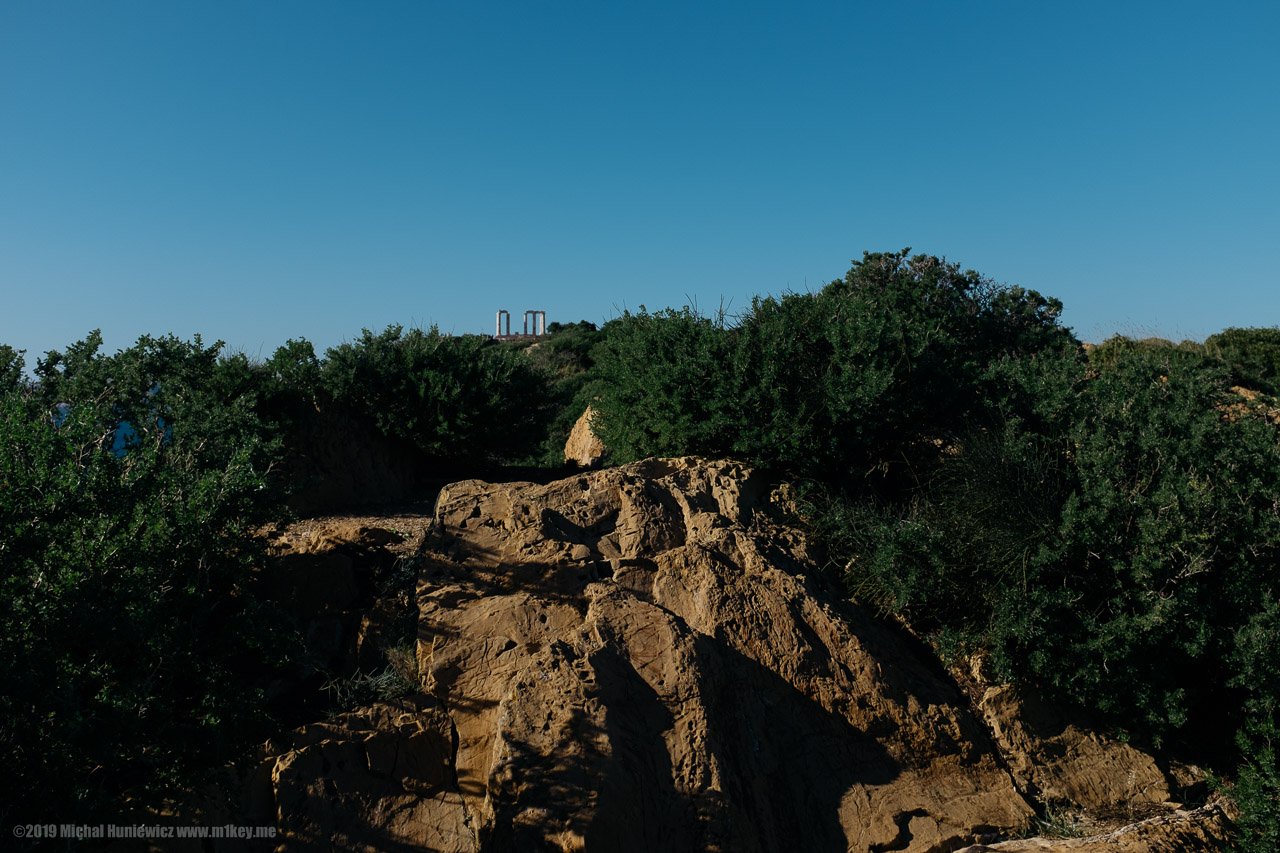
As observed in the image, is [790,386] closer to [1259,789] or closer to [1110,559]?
[1110,559]

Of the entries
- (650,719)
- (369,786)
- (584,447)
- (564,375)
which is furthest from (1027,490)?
(564,375)

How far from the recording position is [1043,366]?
879 cm

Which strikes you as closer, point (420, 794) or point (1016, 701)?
point (420, 794)

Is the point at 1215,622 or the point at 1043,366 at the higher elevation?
the point at 1043,366

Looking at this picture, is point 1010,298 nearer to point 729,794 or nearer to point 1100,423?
point 1100,423

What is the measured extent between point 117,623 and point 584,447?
998 centimetres

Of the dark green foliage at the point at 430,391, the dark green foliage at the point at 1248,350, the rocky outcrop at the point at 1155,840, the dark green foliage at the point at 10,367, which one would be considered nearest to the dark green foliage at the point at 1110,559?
the rocky outcrop at the point at 1155,840

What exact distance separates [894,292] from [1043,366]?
5308mm

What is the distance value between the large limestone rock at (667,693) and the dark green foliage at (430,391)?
4359 mm

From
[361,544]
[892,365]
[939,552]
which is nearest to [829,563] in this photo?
[939,552]

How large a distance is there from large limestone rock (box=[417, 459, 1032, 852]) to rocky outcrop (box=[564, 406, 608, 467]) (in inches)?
224

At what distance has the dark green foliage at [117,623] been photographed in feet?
12.0

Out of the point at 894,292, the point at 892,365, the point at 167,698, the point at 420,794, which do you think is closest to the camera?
the point at 167,698

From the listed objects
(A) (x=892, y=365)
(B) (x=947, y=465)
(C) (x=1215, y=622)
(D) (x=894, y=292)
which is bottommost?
(C) (x=1215, y=622)
